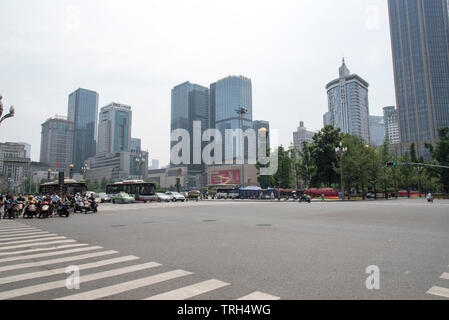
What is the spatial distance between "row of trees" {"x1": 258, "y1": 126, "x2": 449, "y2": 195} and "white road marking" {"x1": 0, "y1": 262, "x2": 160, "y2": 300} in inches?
1847

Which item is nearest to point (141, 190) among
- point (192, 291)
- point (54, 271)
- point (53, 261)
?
point (53, 261)

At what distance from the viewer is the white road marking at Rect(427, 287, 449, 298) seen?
4.07 metres

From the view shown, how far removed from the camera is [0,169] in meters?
156

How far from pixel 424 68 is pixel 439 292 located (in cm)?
17870

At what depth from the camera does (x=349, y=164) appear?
162 feet

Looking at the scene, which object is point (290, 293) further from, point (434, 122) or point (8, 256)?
point (434, 122)

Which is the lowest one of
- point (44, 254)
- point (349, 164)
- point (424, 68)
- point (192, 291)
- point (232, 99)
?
point (44, 254)

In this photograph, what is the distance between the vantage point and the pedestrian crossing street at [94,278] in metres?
4.22

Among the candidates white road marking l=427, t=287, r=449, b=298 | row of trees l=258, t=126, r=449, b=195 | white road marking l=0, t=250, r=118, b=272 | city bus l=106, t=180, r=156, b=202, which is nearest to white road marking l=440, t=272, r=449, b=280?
white road marking l=427, t=287, r=449, b=298

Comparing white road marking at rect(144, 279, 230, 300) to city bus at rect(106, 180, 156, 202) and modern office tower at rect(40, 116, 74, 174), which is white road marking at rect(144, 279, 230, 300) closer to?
city bus at rect(106, 180, 156, 202)

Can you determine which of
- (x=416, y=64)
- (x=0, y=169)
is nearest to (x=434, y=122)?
(x=416, y=64)

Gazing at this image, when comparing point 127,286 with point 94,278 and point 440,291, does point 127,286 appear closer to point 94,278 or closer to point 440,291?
point 94,278

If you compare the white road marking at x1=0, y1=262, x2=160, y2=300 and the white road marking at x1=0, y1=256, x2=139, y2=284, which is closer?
the white road marking at x1=0, y1=262, x2=160, y2=300

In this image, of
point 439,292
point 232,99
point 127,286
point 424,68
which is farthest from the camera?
point 232,99
